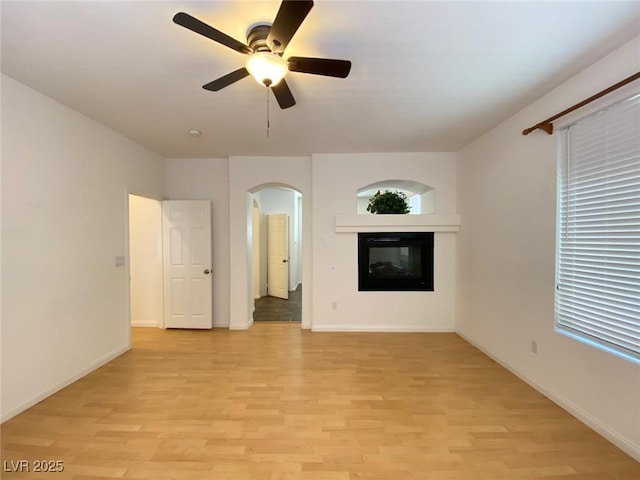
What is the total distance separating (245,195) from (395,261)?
255 centimetres

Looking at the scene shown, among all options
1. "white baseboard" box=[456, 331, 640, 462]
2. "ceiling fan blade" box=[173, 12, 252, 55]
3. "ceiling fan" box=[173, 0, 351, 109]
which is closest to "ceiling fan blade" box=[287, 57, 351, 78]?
"ceiling fan" box=[173, 0, 351, 109]

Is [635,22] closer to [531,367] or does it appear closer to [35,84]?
[531,367]

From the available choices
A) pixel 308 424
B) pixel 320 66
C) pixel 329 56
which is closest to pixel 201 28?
pixel 320 66

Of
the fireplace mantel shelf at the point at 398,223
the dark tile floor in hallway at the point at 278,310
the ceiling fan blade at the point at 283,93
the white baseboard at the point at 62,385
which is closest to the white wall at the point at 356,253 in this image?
the fireplace mantel shelf at the point at 398,223

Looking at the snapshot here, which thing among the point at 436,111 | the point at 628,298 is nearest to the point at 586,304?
the point at 628,298

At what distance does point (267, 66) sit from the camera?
167 cm

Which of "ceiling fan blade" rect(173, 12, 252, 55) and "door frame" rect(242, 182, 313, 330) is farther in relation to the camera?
"door frame" rect(242, 182, 313, 330)

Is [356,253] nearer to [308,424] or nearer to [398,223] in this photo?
[398,223]

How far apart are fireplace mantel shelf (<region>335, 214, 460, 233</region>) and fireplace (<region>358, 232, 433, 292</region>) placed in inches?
4.1

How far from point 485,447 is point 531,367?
121 centimetres

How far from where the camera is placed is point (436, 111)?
285 cm

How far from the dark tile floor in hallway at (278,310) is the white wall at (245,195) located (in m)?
0.65

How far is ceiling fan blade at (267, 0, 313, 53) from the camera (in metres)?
1.26

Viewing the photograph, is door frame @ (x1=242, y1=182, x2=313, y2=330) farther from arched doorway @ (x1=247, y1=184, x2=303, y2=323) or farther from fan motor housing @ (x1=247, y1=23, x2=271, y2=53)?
fan motor housing @ (x1=247, y1=23, x2=271, y2=53)
